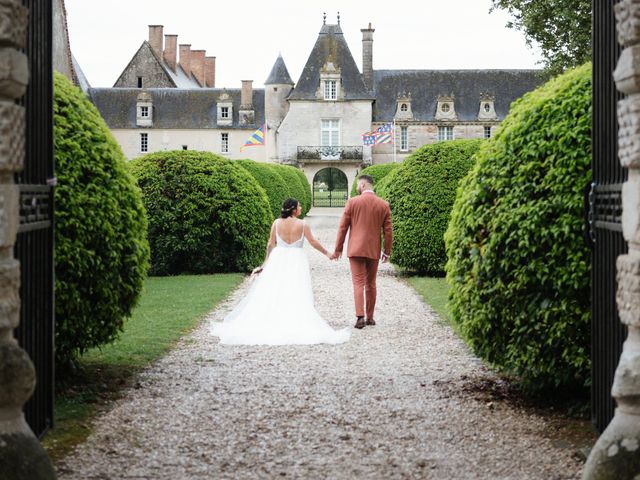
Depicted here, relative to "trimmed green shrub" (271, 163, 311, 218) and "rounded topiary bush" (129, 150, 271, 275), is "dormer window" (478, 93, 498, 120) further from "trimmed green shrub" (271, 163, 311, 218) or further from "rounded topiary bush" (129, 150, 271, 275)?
"rounded topiary bush" (129, 150, 271, 275)

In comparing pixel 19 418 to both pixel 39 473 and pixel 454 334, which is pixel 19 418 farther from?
pixel 454 334

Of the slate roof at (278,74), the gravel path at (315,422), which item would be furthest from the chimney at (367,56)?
the gravel path at (315,422)

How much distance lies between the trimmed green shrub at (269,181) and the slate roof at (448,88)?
24764 millimetres

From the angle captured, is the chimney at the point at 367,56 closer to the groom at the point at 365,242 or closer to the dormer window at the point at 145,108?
the dormer window at the point at 145,108

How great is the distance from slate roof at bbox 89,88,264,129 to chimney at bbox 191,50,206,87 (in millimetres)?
12310

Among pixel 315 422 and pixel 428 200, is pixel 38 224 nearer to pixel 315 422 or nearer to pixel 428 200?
pixel 315 422

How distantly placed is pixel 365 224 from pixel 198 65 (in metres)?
59.1

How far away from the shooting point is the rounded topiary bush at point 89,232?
5.55 meters

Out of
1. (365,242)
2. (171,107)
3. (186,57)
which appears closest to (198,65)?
(186,57)

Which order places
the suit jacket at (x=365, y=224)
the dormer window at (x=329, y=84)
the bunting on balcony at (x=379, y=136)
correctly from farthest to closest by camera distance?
the dormer window at (x=329, y=84), the bunting on balcony at (x=379, y=136), the suit jacket at (x=365, y=224)

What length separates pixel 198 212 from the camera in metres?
15.0

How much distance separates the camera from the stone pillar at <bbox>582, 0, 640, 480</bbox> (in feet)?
12.0

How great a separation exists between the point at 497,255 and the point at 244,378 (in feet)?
7.50

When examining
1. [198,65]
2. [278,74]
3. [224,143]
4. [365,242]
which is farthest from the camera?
[198,65]
